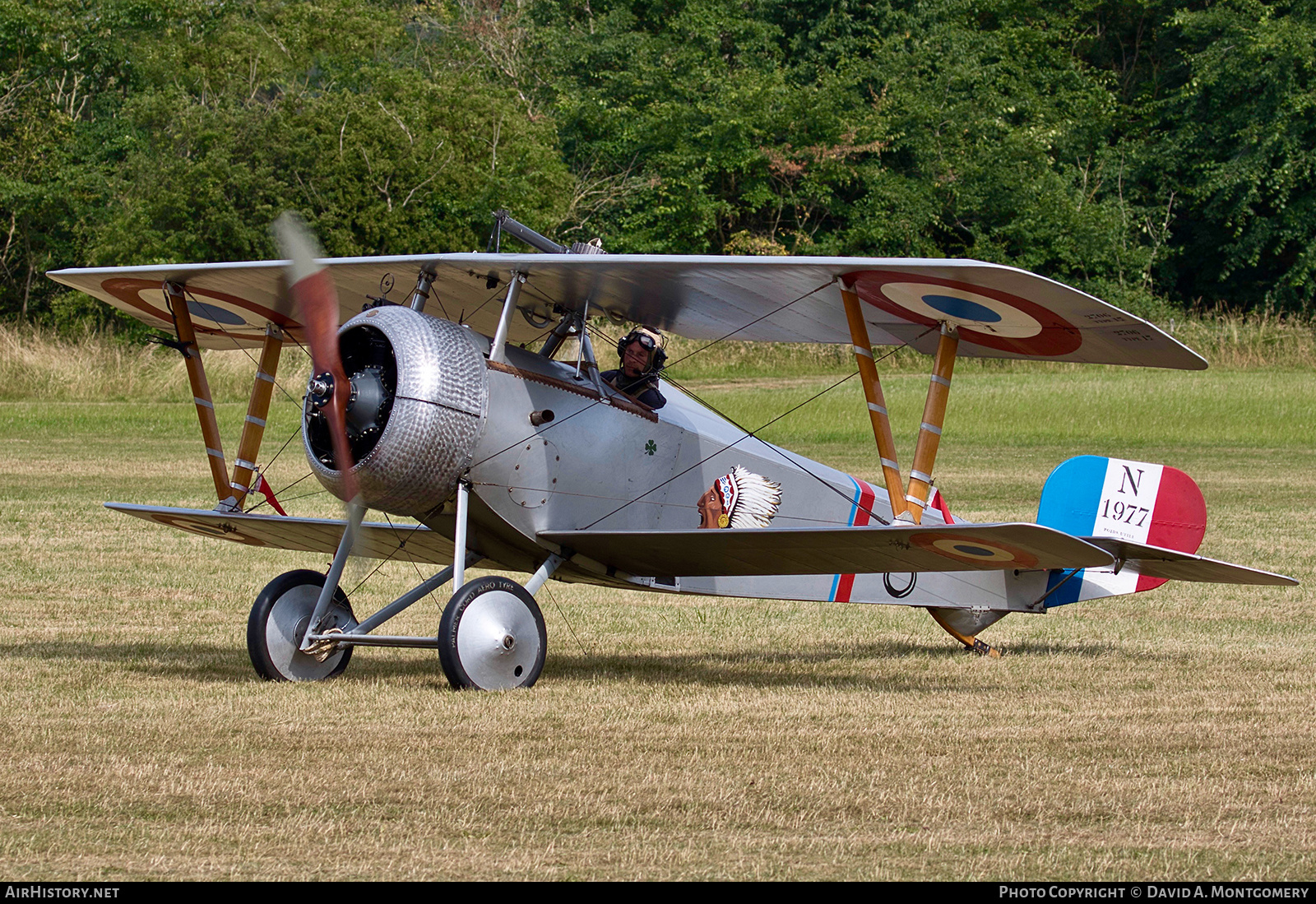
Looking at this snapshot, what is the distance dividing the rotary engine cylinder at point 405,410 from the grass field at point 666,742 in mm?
1051

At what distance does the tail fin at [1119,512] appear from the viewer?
369 inches

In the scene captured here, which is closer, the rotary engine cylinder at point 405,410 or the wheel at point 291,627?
the rotary engine cylinder at point 405,410

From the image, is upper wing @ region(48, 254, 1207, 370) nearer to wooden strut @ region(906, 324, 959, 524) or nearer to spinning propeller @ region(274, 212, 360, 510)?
wooden strut @ region(906, 324, 959, 524)

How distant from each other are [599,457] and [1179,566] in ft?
10.2

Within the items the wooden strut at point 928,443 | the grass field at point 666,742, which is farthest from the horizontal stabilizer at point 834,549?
the grass field at point 666,742

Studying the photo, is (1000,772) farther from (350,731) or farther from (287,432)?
(287,432)

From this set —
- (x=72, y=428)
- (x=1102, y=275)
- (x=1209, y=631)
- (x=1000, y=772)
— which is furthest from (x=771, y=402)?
(x=1000, y=772)

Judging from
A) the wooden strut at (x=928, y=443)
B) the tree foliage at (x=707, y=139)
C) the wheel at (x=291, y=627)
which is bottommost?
the wheel at (x=291, y=627)

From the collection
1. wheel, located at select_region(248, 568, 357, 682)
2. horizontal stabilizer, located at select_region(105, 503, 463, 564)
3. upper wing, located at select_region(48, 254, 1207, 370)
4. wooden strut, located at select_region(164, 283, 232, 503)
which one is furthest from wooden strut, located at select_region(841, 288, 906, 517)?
wooden strut, located at select_region(164, 283, 232, 503)

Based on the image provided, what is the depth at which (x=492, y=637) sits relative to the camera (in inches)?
292

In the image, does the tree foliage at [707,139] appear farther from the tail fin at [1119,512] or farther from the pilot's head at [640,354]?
the pilot's head at [640,354]

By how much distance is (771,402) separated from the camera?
31.5 meters

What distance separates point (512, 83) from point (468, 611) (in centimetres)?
4695

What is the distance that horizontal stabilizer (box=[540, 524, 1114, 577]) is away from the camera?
6.96 metres
